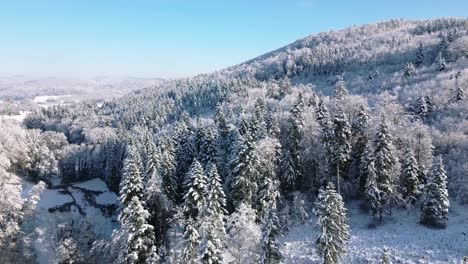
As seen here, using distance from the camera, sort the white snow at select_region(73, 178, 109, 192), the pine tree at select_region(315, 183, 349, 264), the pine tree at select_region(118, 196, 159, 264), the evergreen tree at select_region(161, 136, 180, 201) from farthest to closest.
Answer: the white snow at select_region(73, 178, 109, 192), the evergreen tree at select_region(161, 136, 180, 201), the pine tree at select_region(118, 196, 159, 264), the pine tree at select_region(315, 183, 349, 264)

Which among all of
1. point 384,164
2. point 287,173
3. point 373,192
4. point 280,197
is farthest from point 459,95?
point 280,197

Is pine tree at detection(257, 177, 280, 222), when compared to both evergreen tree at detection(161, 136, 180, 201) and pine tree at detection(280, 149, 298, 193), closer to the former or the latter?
pine tree at detection(280, 149, 298, 193)

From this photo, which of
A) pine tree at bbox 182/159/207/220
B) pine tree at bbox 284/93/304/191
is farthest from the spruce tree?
pine tree at bbox 182/159/207/220

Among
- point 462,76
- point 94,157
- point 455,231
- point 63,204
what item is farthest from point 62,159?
point 462,76

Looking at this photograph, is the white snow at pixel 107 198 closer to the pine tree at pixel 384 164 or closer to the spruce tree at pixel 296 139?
the spruce tree at pixel 296 139

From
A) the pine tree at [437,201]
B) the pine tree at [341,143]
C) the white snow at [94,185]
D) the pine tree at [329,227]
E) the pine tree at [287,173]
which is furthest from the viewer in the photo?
the white snow at [94,185]

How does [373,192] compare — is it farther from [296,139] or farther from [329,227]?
[329,227]

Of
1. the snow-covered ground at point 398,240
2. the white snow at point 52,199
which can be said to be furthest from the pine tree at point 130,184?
the white snow at point 52,199
